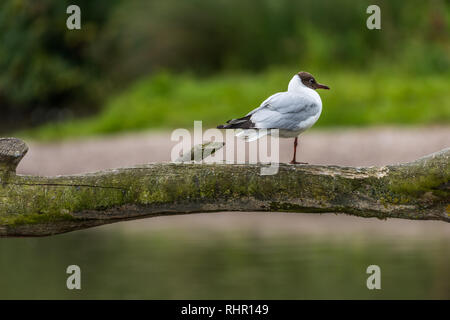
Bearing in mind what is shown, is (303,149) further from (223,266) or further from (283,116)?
(283,116)

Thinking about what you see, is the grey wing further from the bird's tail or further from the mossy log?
the mossy log

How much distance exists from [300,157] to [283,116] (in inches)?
281

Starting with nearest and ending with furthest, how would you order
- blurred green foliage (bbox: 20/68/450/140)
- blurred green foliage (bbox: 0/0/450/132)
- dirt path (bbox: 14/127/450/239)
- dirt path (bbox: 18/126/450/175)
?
dirt path (bbox: 14/127/450/239) → dirt path (bbox: 18/126/450/175) → blurred green foliage (bbox: 20/68/450/140) → blurred green foliage (bbox: 0/0/450/132)

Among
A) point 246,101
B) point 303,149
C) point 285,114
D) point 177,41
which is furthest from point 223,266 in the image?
point 177,41

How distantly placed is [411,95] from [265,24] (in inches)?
174

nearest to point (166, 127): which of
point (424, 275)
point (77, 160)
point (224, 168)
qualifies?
point (77, 160)

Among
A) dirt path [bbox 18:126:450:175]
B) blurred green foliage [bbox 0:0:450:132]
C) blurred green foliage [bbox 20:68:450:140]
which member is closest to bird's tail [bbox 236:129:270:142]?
dirt path [bbox 18:126:450:175]

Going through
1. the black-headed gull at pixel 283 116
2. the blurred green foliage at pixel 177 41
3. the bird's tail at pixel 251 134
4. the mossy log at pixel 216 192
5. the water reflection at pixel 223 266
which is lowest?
the water reflection at pixel 223 266

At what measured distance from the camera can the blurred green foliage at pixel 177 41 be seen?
1418 centimetres

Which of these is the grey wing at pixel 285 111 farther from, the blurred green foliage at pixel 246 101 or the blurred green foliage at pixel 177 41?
the blurred green foliage at pixel 177 41

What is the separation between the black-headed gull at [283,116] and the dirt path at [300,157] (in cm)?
464

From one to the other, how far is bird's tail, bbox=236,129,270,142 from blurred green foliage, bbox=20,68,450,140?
26.8ft

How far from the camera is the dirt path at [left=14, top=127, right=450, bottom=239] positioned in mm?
8750

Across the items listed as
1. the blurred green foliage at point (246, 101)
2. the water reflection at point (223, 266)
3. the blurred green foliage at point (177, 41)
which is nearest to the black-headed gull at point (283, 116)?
the water reflection at point (223, 266)
